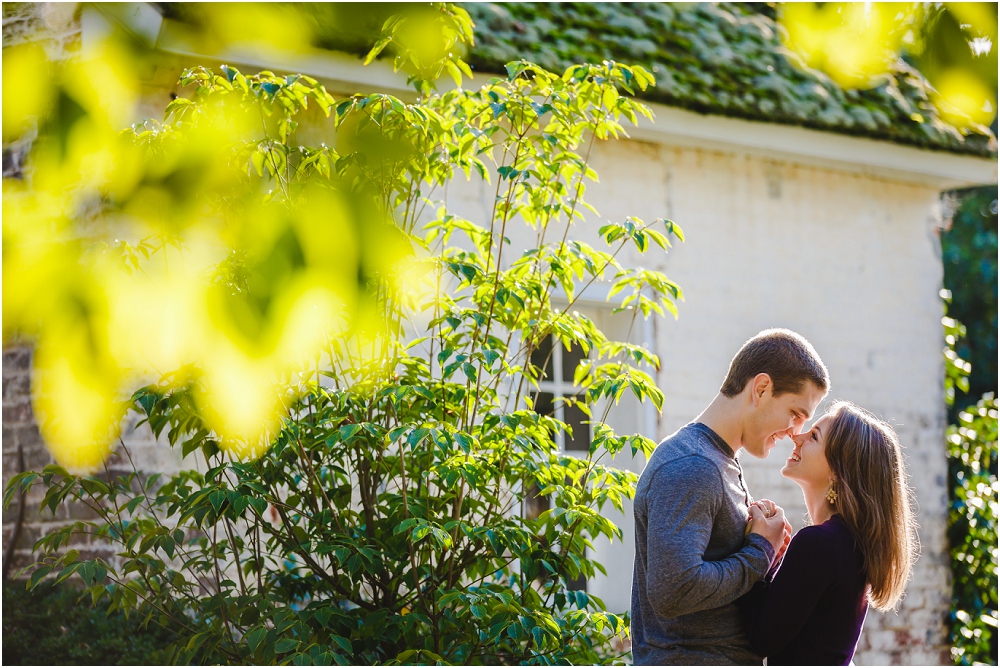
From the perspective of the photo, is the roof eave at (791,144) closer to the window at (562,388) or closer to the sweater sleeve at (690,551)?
the window at (562,388)

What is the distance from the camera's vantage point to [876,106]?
22.8ft

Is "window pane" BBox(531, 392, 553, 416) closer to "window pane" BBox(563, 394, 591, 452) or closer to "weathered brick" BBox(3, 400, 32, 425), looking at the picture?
"window pane" BBox(563, 394, 591, 452)

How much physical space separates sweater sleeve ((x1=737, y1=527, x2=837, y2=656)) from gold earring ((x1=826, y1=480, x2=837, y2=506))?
16 centimetres

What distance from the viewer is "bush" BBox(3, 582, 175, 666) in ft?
14.7

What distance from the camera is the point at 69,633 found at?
4.57m

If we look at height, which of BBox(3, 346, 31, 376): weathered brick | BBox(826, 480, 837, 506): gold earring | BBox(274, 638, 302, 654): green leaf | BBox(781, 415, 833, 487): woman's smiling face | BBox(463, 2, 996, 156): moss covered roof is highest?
BBox(463, 2, 996, 156): moss covered roof

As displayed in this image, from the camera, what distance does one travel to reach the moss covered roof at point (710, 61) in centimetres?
596

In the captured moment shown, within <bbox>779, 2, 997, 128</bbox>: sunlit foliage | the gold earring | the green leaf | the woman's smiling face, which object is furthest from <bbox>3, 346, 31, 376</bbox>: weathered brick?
<bbox>779, 2, 997, 128</bbox>: sunlit foliage

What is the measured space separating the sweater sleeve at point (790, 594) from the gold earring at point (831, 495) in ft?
0.53

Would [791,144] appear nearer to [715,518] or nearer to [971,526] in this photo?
[971,526]

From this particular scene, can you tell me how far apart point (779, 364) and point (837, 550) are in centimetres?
50

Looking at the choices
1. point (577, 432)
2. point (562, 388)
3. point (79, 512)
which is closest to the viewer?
point (79, 512)

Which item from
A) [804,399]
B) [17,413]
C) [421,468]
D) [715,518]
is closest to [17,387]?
[17,413]

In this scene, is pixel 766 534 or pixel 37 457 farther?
pixel 37 457
